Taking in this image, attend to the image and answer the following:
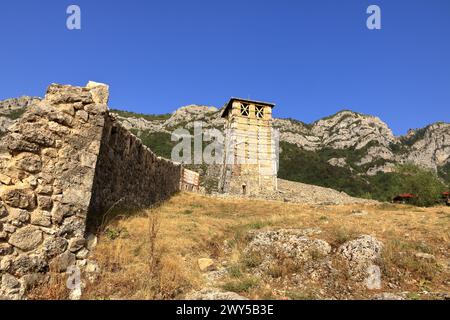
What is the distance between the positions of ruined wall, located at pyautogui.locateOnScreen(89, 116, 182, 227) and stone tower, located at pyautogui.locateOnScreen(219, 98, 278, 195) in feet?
55.1

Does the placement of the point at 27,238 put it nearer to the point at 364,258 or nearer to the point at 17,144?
the point at 17,144

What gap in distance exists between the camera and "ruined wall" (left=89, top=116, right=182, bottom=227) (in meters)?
8.39

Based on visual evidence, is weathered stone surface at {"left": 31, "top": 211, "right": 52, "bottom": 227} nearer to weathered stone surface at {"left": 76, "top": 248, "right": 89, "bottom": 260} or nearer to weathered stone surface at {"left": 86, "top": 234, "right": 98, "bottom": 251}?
weathered stone surface at {"left": 76, "top": 248, "right": 89, "bottom": 260}

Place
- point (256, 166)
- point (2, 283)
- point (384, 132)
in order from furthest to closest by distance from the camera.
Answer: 1. point (384, 132)
2. point (256, 166)
3. point (2, 283)

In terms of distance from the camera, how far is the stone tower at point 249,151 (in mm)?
34125

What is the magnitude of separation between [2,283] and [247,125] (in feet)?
106

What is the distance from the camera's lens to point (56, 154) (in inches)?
253

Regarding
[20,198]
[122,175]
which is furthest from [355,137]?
[20,198]

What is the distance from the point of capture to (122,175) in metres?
10.8

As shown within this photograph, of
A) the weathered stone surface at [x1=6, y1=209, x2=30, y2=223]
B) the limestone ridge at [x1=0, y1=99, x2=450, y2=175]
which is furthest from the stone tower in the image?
the limestone ridge at [x1=0, y1=99, x2=450, y2=175]

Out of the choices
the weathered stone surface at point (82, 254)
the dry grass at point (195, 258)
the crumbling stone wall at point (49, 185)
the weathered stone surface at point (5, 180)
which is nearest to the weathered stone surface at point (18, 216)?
the crumbling stone wall at point (49, 185)

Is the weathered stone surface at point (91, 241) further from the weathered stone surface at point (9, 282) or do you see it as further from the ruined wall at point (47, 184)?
the weathered stone surface at point (9, 282)
